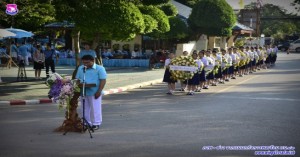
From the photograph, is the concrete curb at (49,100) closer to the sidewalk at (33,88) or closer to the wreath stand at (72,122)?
the sidewalk at (33,88)

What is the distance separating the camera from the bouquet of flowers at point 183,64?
1540 centimetres

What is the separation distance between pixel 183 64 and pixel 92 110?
6.97 metres

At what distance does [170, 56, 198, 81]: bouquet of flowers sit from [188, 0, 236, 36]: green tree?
2136 centimetres

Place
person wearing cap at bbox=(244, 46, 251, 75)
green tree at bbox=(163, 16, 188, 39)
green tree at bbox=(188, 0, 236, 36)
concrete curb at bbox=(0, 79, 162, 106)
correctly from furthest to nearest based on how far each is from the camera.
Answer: green tree at bbox=(188, 0, 236, 36) → green tree at bbox=(163, 16, 188, 39) → person wearing cap at bbox=(244, 46, 251, 75) → concrete curb at bbox=(0, 79, 162, 106)

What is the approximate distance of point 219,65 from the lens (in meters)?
18.8

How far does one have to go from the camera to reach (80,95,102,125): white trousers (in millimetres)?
8879

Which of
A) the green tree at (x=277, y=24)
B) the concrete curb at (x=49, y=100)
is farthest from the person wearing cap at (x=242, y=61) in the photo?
the green tree at (x=277, y=24)

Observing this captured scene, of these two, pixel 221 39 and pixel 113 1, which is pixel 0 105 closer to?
pixel 113 1

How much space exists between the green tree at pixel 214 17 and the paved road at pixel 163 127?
21683 millimetres

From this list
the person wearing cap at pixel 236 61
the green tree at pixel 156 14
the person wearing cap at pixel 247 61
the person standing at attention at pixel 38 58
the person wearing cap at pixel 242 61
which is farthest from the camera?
the person wearing cap at pixel 247 61

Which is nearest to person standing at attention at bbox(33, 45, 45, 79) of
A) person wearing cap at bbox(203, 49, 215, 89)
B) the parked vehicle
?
person wearing cap at bbox(203, 49, 215, 89)

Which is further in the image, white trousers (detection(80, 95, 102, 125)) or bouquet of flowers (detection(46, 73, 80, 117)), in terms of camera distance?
white trousers (detection(80, 95, 102, 125))

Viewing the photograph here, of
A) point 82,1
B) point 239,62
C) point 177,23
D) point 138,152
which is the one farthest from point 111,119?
point 177,23

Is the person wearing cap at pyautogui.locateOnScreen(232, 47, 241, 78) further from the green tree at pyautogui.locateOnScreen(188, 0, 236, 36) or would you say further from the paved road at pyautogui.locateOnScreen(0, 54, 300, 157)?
the green tree at pyautogui.locateOnScreen(188, 0, 236, 36)
